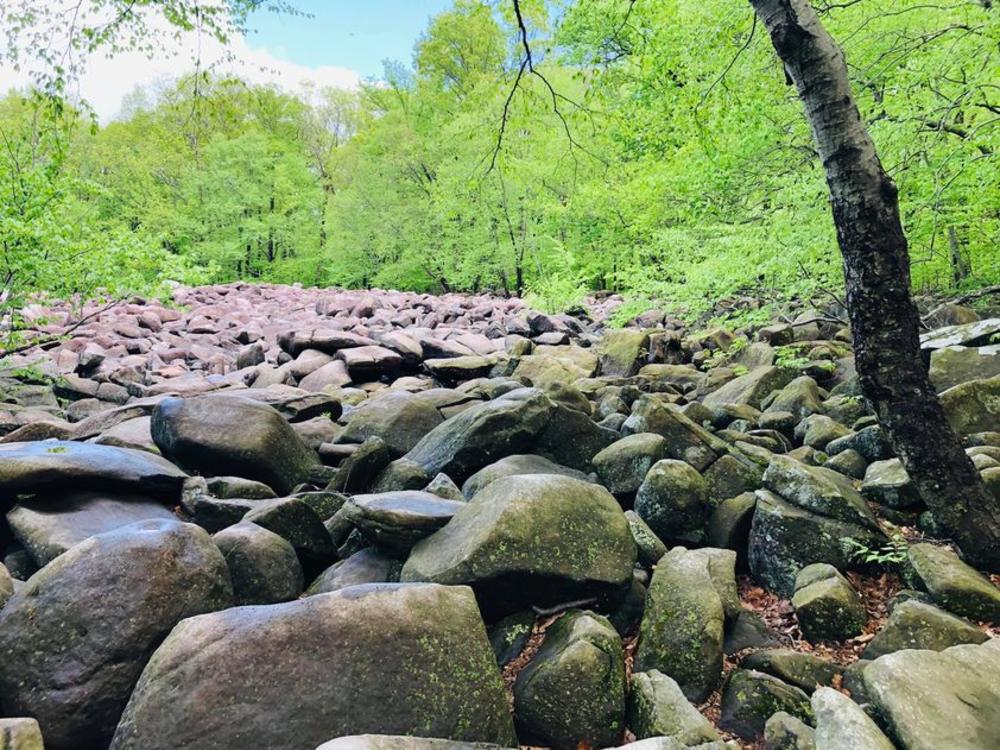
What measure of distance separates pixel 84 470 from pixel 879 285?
593 centimetres

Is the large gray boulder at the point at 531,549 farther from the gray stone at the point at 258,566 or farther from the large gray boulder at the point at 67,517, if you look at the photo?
the large gray boulder at the point at 67,517

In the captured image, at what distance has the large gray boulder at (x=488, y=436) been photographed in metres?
6.07

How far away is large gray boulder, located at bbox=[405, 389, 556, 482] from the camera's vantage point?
6066 mm

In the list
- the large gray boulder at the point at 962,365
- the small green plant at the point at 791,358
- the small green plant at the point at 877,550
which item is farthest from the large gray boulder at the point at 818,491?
the small green plant at the point at 791,358

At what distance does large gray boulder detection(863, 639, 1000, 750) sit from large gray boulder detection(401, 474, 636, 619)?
155cm

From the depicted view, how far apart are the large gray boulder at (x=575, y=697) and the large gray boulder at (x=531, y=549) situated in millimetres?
515

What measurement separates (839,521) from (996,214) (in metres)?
7.12

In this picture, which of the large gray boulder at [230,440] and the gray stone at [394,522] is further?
the large gray boulder at [230,440]

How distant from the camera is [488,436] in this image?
20.1 ft

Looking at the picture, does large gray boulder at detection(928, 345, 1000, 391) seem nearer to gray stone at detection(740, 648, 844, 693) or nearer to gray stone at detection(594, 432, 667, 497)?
gray stone at detection(594, 432, 667, 497)

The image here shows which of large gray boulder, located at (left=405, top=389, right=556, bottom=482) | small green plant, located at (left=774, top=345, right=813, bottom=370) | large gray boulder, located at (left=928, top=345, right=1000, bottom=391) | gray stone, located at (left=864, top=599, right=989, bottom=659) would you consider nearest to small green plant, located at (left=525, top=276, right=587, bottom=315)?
small green plant, located at (left=774, top=345, right=813, bottom=370)

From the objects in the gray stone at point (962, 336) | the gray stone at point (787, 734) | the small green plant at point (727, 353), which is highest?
the gray stone at point (962, 336)

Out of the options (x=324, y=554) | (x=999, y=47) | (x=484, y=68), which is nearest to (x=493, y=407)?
(x=324, y=554)

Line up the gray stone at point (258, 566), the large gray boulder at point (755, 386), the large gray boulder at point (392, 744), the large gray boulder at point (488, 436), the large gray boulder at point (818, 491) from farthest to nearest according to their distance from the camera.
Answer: the large gray boulder at point (755, 386), the large gray boulder at point (488, 436), the large gray boulder at point (818, 491), the gray stone at point (258, 566), the large gray boulder at point (392, 744)
